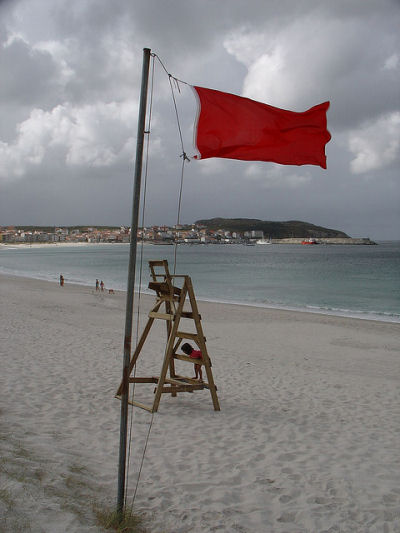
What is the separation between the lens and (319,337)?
17.5 metres

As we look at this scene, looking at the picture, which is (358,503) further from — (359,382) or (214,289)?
(214,289)

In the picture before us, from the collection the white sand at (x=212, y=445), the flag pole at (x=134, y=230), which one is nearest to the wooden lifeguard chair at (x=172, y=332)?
the white sand at (x=212, y=445)

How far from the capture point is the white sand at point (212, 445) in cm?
409

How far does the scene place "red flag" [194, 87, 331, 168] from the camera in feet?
15.1

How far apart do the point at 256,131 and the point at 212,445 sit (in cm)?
371

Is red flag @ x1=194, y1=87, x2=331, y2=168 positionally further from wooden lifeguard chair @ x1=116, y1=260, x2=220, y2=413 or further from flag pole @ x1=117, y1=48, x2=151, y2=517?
wooden lifeguard chair @ x1=116, y1=260, x2=220, y2=413

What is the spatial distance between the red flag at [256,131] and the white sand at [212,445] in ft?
10.7

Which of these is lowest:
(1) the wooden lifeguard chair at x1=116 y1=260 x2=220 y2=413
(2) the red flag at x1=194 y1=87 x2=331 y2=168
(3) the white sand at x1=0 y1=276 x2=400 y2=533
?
(3) the white sand at x1=0 y1=276 x2=400 y2=533

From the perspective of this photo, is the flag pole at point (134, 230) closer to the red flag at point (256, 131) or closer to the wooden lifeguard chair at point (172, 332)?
the red flag at point (256, 131)

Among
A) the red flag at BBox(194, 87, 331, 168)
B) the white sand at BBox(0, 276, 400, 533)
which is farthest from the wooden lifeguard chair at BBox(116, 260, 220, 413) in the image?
the red flag at BBox(194, 87, 331, 168)

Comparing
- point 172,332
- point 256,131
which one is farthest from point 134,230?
point 172,332

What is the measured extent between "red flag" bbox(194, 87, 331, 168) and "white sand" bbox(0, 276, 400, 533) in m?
3.27

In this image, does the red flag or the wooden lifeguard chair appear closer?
the red flag

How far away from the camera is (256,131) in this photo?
4738mm
